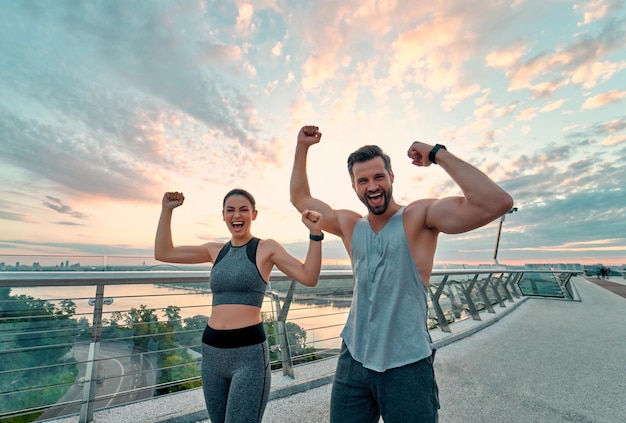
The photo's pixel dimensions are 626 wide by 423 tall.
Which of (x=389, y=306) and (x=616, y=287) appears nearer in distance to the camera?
(x=389, y=306)

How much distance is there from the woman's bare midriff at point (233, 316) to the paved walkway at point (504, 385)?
1311 millimetres

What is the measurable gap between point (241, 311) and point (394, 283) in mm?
926

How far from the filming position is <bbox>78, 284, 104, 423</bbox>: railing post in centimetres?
232

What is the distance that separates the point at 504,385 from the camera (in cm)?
335

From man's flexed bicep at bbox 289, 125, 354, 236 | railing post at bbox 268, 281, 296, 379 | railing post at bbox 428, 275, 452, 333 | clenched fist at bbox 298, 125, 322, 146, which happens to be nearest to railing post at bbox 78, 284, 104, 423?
railing post at bbox 268, 281, 296, 379

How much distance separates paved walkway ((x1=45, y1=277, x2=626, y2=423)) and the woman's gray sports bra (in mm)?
1407

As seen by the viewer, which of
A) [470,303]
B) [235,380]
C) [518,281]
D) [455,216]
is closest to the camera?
[455,216]

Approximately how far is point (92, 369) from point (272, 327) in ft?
5.61

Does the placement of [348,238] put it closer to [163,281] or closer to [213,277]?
[213,277]

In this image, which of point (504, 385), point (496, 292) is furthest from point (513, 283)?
point (504, 385)

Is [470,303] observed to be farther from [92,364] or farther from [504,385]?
[92,364]

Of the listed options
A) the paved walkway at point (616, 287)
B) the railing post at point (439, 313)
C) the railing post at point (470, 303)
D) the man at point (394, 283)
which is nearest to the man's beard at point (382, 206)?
the man at point (394, 283)

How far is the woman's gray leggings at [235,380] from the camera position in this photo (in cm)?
162

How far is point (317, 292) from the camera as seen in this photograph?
3.49 metres
